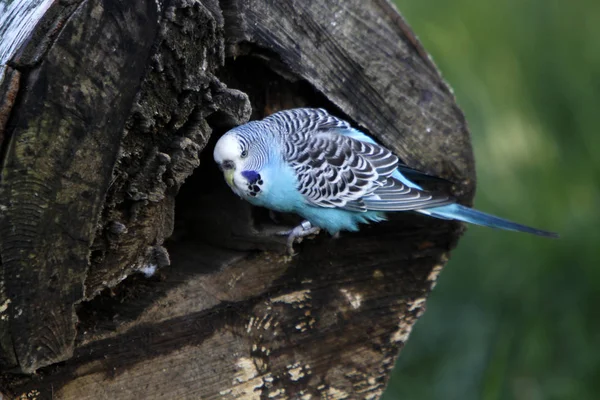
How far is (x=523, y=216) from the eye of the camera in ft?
12.2

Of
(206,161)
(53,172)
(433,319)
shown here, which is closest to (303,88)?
(206,161)

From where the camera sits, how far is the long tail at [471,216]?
7.42 ft

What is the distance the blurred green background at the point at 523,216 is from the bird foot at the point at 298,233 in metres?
1.63

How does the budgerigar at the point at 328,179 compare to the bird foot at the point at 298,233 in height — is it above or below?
above

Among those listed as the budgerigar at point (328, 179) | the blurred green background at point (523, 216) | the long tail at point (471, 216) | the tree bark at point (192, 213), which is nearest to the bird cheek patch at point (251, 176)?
the budgerigar at point (328, 179)

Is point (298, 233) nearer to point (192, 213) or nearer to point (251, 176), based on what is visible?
point (251, 176)

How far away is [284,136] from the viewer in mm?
2277

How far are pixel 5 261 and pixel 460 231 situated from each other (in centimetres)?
143

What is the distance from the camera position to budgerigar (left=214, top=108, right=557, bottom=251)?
7.13 ft

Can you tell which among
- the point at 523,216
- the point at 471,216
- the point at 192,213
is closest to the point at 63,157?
the point at 192,213

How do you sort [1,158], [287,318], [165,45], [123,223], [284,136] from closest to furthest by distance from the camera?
[1,158] < [165,45] < [123,223] < [287,318] < [284,136]

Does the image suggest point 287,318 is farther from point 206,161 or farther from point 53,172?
point 53,172

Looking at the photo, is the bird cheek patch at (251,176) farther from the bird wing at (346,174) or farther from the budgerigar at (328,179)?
the bird wing at (346,174)

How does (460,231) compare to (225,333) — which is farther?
(460,231)
